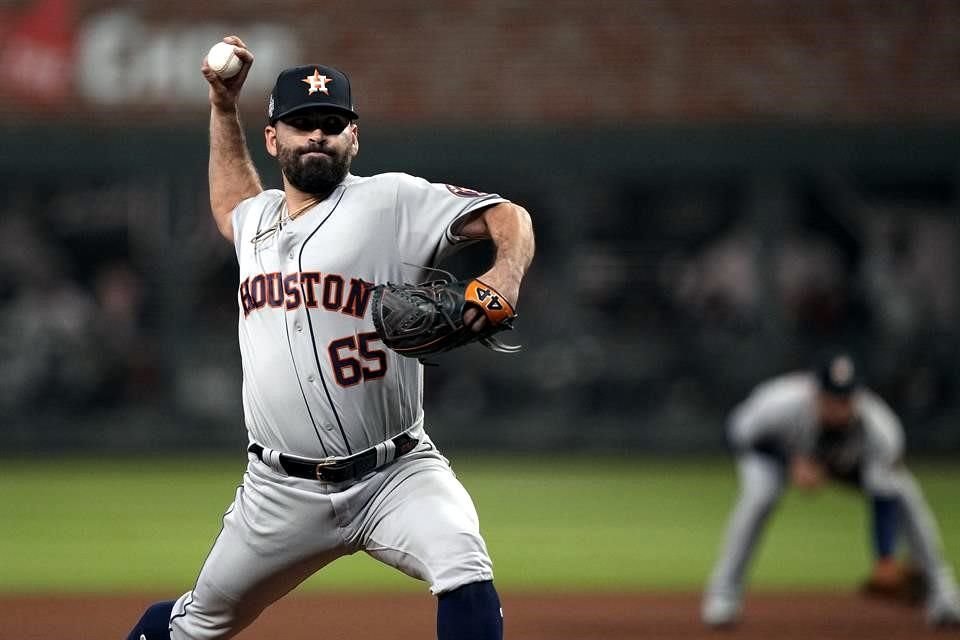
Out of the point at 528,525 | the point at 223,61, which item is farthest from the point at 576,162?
→ the point at 223,61

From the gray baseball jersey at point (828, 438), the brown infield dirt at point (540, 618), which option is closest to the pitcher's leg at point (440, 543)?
the brown infield dirt at point (540, 618)

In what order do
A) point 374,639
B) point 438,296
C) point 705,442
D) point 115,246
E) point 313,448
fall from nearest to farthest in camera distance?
point 438,296 < point 313,448 < point 374,639 < point 705,442 < point 115,246

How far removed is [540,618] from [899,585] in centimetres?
185

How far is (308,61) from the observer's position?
1650 centimetres

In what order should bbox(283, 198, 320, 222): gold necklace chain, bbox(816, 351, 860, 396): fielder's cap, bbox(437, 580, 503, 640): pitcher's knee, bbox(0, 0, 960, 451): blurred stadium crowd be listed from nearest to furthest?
bbox(437, 580, 503, 640): pitcher's knee < bbox(283, 198, 320, 222): gold necklace chain < bbox(816, 351, 860, 396): fielder's cap < bbox(0, 0, 960, 451): blurred stadium crowd

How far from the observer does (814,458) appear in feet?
25.3

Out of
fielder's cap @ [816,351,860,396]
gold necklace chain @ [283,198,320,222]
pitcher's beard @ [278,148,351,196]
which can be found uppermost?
pitcher's beard @ [278,148,351,196]

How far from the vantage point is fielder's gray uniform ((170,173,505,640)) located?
4.30m

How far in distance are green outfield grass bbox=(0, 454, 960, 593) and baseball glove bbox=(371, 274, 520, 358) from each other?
5094mm

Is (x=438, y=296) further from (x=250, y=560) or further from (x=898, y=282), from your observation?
(x=898, y=282)

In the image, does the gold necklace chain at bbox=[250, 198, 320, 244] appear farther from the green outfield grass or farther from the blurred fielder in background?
the green outfield grass

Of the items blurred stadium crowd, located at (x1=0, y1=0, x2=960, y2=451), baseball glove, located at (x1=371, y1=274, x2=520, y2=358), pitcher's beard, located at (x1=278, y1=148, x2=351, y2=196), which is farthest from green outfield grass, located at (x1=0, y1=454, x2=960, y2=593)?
baseball glove, located at (x1=371, y1=274, x2=520, y2=358)

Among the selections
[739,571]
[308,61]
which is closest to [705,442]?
[308,61]

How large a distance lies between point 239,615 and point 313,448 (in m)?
0.58
